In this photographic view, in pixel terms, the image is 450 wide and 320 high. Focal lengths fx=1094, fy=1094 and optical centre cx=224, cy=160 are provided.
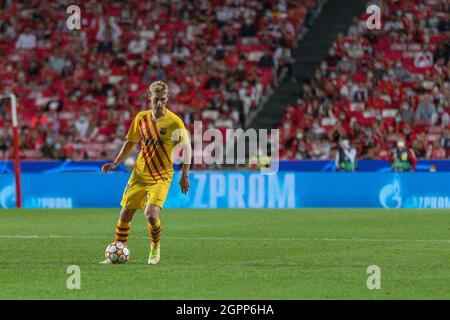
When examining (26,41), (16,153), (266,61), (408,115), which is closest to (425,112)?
(408,115)

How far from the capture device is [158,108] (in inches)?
523

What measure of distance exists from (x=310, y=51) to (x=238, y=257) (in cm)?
2385

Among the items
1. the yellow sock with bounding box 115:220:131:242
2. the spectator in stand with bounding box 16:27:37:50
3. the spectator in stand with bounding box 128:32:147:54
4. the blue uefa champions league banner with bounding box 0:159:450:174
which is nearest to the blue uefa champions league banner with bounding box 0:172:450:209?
the blue uefa champions league banner with bounding box 0:159:450:174

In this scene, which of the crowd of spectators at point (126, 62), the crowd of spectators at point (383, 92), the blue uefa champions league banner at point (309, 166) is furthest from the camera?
the crowd of spectators at point (126, 62)

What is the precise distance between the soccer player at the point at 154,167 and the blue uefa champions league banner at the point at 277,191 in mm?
14405

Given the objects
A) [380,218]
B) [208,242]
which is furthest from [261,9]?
[208,242]

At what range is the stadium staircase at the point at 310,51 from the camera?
117 ft

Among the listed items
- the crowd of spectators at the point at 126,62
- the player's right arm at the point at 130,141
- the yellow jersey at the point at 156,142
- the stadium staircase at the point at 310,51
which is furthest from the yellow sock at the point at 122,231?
the stadium staircase at the point at 310,51

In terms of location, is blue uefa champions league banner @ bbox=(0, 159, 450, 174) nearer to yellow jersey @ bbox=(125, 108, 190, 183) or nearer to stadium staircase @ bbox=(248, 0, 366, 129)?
stadium staircase @ bbox=(248, 0, 366, 129)

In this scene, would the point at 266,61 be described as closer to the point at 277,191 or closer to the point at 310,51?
the point at 310,51

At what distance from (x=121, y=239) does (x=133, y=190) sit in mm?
634

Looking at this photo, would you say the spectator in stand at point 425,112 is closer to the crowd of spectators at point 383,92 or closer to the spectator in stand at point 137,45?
the crowd of spectators at point 383,92

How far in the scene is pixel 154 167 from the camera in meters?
13.5

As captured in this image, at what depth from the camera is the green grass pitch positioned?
10695 millimetres
